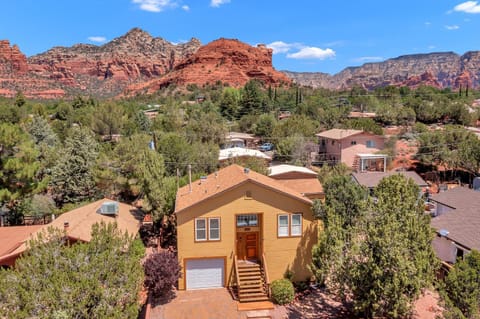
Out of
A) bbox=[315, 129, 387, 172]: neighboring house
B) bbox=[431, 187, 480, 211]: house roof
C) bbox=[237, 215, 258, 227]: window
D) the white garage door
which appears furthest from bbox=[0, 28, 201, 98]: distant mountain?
bbox=[431, 187, 480, 211]: house roof

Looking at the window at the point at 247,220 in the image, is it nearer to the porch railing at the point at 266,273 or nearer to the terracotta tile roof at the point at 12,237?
the porch railing at the point at 266,273

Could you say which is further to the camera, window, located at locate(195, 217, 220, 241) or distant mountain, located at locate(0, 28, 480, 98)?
distant mountain, located at locate(0, 28, 480, 98)

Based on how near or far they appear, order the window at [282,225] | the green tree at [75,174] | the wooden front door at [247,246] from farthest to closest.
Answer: the green tree at [75,174] → the wooden front door at [247,246] → the window at [282,225]

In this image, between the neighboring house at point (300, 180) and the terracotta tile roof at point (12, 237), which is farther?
the neighboring house at point (300, 180)

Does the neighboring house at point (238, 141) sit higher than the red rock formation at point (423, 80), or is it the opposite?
the red rock formation at point (423, 80)

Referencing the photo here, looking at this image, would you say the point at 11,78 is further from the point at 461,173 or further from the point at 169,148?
the point at 461,173

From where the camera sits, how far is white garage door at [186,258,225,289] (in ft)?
52.2

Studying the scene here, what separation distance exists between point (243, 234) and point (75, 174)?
17204mm

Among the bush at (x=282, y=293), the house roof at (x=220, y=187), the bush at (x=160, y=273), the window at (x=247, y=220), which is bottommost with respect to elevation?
the bush at (x=282, y=293)

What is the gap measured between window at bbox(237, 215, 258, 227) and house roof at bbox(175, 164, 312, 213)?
5.27 feet

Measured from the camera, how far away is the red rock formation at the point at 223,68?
4715 inches

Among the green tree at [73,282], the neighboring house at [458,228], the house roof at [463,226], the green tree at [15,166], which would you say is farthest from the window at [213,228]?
the green tree at [15,166]

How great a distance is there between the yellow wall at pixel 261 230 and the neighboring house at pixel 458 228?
21.6ft

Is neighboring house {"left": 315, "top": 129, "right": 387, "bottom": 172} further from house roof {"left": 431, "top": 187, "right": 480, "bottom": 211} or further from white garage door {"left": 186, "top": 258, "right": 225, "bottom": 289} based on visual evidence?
white garage door {"left": 186, "top": 258, "right": 225, "bottom": 289}
